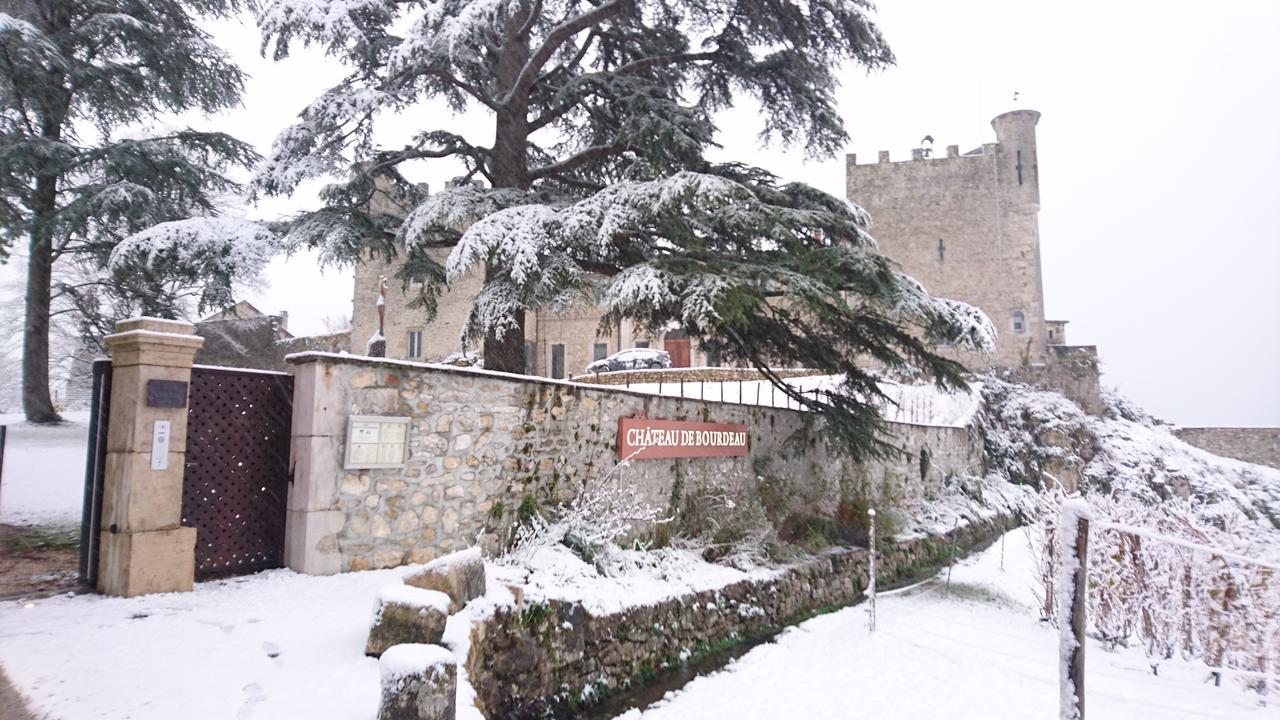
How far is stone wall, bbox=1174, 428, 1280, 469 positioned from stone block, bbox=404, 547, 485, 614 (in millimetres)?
28660

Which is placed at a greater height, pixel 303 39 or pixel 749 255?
pixel 303 39

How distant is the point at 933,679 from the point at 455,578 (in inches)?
173

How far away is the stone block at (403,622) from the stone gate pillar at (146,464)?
1629 mm

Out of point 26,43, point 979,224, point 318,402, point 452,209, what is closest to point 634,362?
point 452,209

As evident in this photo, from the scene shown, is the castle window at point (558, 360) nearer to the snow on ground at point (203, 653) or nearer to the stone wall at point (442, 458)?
the stone wall at point (442, 458)

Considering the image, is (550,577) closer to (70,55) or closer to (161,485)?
(161,485)

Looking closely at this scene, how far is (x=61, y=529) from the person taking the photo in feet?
21.9

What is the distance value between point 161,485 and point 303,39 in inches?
262

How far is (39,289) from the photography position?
10.8 m

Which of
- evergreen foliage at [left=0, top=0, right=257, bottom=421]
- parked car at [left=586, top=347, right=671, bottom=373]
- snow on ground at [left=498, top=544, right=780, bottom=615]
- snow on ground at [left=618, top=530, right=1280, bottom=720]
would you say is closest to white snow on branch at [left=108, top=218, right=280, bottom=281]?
evergreen foliage at [left=0, top=0, right=257, bottom=421]

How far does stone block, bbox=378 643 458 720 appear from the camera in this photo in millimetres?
2918

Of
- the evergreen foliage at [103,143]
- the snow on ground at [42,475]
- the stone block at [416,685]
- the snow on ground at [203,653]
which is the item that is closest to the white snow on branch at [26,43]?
the evergreen foliage at [103,143]

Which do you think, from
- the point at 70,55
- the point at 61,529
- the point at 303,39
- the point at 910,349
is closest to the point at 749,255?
the point at 910,349

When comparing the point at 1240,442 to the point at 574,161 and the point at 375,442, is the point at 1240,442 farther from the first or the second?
the point at 375,442
